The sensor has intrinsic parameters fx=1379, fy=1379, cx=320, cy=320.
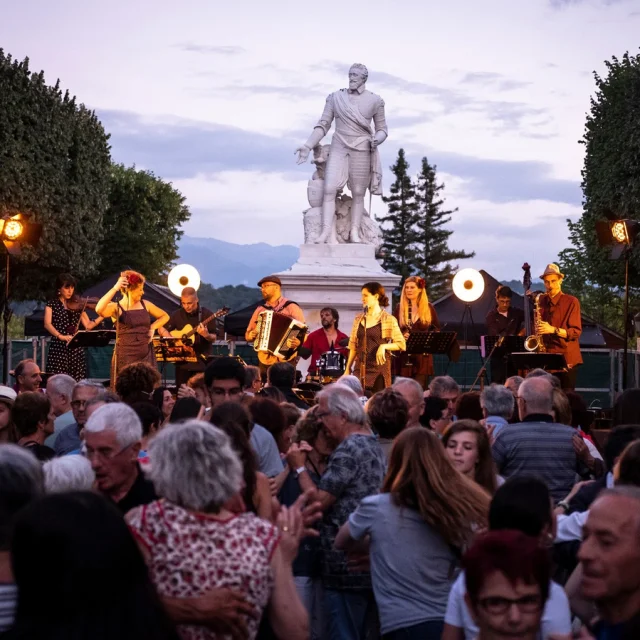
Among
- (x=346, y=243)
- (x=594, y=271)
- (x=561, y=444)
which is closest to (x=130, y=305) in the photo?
(x=346, y=243)

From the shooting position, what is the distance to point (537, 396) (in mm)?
7781

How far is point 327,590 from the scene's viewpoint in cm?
671

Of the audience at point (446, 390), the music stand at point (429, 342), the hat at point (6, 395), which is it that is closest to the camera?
the hat at point (6, 395)

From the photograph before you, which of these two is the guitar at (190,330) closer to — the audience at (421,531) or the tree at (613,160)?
the audience at (421,531)

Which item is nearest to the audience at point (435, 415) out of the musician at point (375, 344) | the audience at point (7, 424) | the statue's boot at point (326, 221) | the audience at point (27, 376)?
the audience at point (7, 424)

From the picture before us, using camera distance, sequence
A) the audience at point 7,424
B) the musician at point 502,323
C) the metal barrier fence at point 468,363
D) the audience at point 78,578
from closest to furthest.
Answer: the audience at point 78,578
the audience at point 7,424
the musician at point 502,323
the metal barrier fence at point 468,363

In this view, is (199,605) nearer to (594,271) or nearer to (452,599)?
(452,599)

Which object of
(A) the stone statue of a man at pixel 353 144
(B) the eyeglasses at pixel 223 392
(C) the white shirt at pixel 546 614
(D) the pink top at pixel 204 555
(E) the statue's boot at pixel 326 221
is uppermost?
(A) the stone statue of a man at pixel 353 144

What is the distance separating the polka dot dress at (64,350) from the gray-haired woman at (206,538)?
13.6 metres

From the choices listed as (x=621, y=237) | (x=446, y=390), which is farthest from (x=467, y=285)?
(x=446, y=390)

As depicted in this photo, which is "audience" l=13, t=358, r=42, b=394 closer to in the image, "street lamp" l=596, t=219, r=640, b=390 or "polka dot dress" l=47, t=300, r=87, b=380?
"polka dot dress" l=47, t=300, r=87, b=380

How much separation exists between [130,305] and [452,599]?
12.8 metres

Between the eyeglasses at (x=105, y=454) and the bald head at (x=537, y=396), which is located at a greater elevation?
the bald head at (x=537, y=396)

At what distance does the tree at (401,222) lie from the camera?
95188 millimetres
